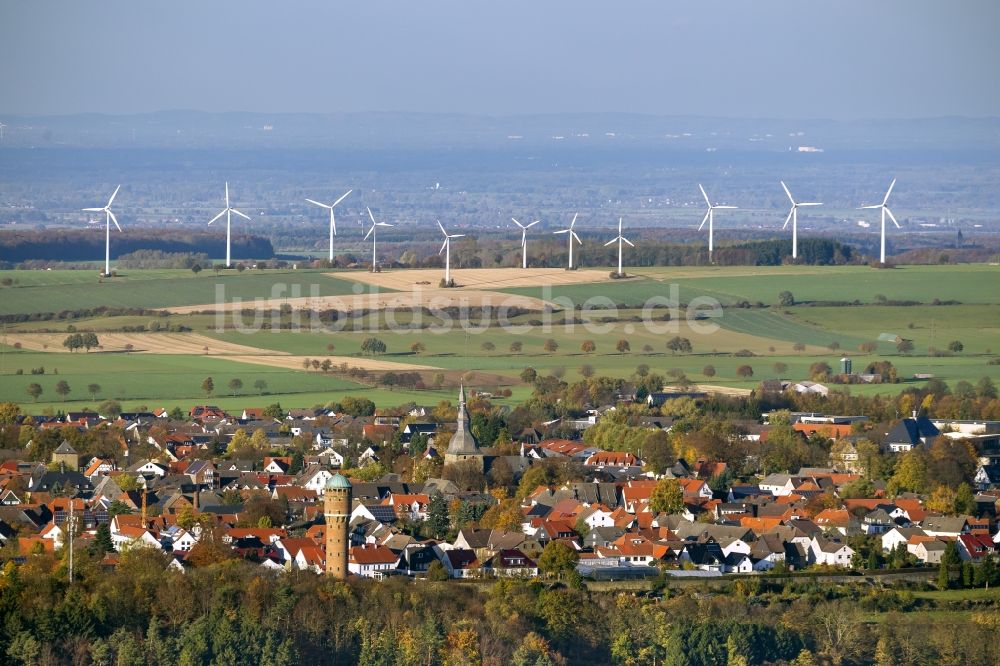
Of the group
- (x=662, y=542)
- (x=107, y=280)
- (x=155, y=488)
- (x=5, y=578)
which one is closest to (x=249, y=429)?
(x=155, y=488)

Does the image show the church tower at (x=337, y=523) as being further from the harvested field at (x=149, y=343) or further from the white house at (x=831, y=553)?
the harvested field at (x=149, y=343)

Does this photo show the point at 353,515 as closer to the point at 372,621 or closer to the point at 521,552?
the point at 521,552

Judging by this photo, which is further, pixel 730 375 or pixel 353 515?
pixel 730 375

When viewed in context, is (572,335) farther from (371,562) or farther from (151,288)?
(371,562)

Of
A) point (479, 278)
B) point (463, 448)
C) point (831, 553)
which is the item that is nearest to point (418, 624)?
point (831, 553)

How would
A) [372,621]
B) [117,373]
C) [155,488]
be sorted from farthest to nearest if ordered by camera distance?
[117,373]
[155,488]
[372,621]

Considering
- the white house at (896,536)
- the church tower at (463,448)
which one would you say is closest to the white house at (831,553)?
the white house at (896,536)
